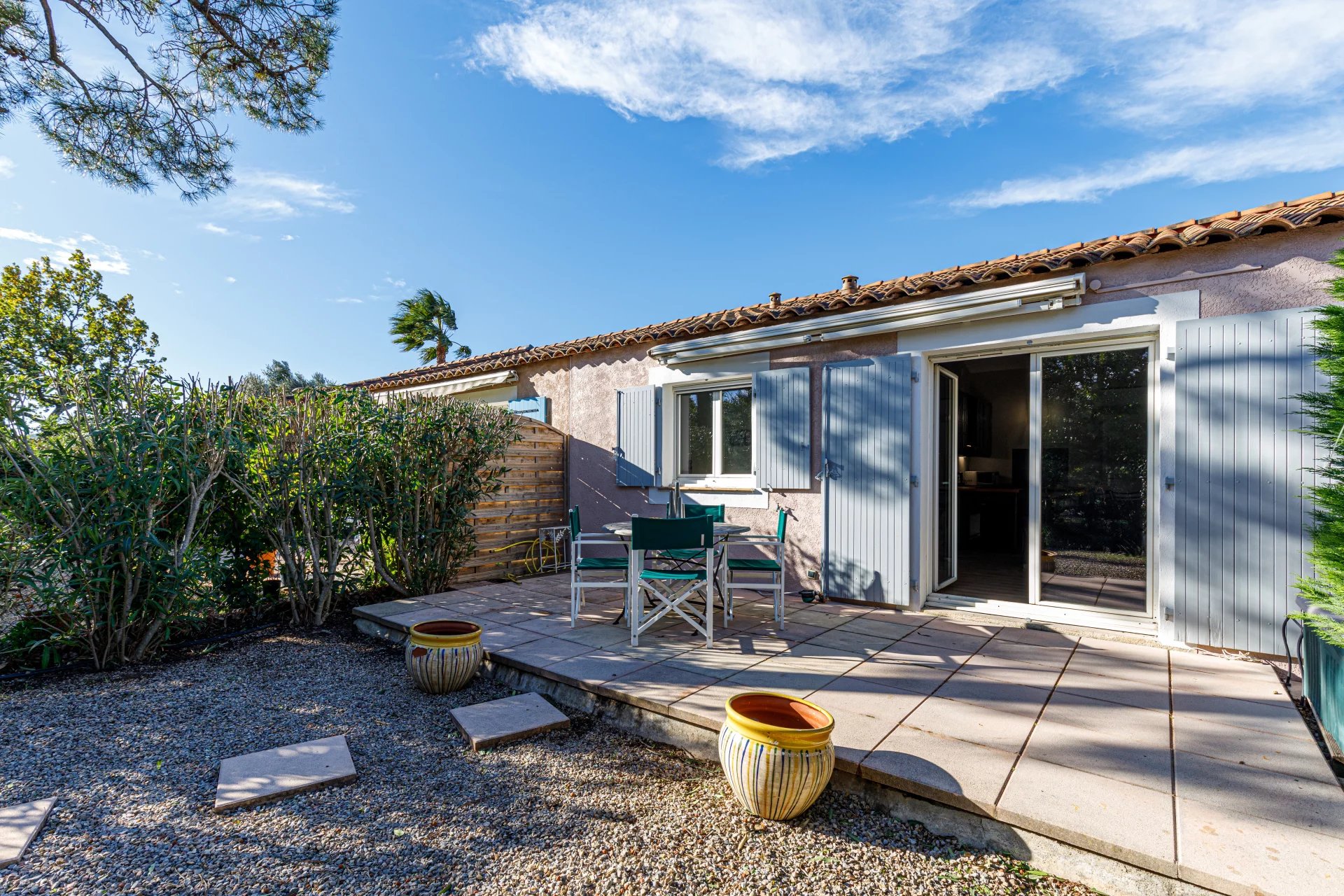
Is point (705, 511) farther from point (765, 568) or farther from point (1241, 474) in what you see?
point (1241, 474)

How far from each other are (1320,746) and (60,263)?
72.7 ft

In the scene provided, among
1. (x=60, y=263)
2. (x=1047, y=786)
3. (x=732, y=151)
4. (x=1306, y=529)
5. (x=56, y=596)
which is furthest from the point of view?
(x=60, y=263)

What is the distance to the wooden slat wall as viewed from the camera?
6.88 m

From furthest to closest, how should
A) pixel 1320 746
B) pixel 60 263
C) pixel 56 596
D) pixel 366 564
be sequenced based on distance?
pixel 60 263 → pixel 366 564 → pixel 56 596 → pixel 1320 746

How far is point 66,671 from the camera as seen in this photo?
3.97 meters

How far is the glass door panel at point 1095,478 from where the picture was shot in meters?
4.51

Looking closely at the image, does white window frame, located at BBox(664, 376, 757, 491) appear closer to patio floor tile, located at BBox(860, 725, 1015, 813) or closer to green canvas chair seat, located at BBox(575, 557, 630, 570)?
green canvas chair seat, located at BBox(575, 557, 630, 570)

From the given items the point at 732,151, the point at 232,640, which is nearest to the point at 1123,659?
the point at 232,640

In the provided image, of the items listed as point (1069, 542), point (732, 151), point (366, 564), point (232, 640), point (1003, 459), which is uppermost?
point (732, 151)

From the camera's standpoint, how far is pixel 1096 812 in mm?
2057

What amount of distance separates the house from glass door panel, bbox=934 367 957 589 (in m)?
0.03

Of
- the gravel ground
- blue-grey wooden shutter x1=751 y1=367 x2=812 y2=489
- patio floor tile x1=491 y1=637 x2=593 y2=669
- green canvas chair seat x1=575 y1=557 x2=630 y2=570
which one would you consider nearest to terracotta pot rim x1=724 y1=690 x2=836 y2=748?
the gravel ground

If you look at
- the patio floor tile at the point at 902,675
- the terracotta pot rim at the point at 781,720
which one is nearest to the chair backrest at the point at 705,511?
the patio floor tile at the point at 902,675

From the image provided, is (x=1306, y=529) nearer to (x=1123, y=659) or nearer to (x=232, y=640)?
(x=1123, y=659)
